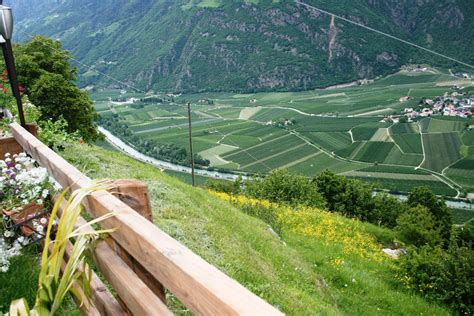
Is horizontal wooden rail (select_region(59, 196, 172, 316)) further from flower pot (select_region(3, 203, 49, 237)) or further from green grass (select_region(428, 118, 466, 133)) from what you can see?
green grass (select_region(428, 118, 466, 133))

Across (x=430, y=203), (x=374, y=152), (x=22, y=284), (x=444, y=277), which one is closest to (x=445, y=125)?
(x=374, y=152)

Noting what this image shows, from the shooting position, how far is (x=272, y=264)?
7.44 metres

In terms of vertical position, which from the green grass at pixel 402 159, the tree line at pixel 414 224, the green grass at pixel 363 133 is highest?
the tree line at pixel 414 224

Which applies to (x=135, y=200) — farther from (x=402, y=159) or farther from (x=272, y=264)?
(x=402, y=159)

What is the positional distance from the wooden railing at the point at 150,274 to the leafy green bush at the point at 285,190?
18.6 m

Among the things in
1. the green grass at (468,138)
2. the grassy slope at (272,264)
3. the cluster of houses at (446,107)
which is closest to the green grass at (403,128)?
the cluster of houses at (446,107)

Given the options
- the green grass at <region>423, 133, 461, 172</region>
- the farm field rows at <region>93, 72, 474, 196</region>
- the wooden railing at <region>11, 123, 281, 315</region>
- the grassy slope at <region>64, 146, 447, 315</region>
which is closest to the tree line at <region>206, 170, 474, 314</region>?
the grassy slope at <region>64, 146, 447, 315</region>

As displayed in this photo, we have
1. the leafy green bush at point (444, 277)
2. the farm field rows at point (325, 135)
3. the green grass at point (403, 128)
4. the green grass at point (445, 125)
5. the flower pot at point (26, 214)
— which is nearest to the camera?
the flower pot at point (26, 214)

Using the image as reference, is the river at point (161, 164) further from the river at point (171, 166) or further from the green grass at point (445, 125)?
the green grass at point (445, 125)

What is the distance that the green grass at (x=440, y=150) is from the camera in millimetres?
75125

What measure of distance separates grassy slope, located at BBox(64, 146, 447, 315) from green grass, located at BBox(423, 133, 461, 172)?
70975mm

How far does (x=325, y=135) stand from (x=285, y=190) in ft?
250

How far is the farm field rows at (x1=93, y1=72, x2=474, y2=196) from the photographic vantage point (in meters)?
73.7

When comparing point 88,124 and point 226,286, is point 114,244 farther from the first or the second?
point 88,124
